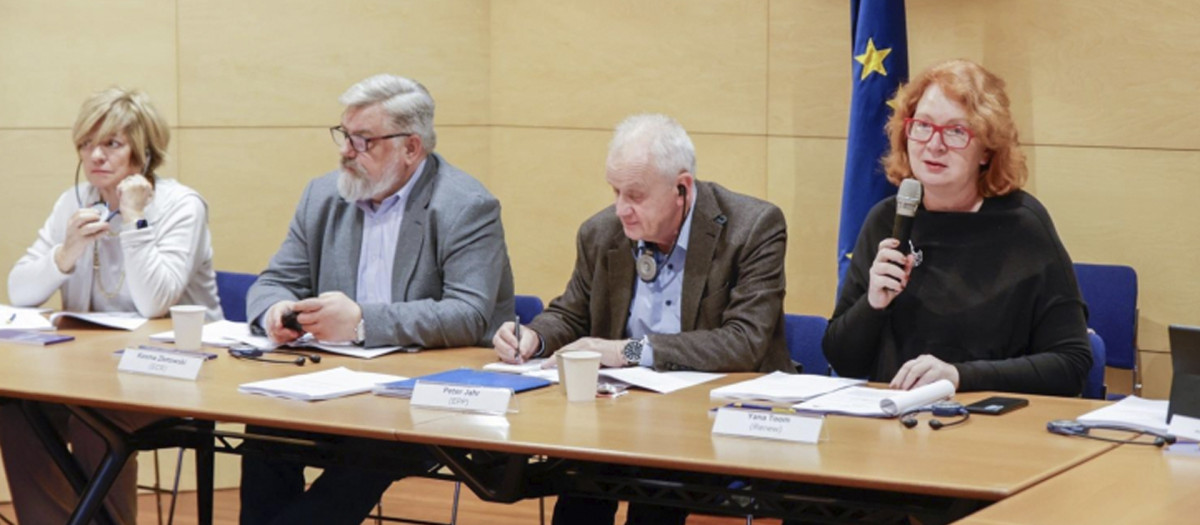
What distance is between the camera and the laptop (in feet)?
8.46

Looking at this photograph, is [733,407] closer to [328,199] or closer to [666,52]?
[328,199]

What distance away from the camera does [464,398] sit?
9.54 ft

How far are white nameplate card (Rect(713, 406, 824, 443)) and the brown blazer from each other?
0.66 meters

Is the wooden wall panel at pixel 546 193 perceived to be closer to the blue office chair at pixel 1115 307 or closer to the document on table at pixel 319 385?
the blue office chair at pixel 1115 307

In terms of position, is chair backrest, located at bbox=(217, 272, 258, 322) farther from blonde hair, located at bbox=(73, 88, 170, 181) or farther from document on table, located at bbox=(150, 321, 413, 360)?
document on table, located at bbox=(150, 321, 413, 360)

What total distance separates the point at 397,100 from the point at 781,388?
4.78ft

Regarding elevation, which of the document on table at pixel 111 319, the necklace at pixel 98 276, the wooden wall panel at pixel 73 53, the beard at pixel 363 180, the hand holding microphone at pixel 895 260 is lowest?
the document on table at pixel 111 319

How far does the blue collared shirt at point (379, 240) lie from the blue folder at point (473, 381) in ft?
2.49

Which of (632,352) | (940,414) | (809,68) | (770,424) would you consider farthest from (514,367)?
(809,68)

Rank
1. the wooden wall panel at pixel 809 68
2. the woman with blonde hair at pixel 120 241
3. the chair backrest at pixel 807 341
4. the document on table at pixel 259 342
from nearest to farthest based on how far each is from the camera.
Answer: the document on table at pixel 259 342
the chair backrest at pixel 807 341
the woman with blonde hair at pixel 120 241
the wooden wall panel at pixel 809 68

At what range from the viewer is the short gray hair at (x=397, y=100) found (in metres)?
3.92

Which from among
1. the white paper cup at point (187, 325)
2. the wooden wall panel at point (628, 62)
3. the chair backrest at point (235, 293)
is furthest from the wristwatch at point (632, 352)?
the wooden wall panel at point (628, 62)

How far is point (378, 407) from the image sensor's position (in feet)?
9.66

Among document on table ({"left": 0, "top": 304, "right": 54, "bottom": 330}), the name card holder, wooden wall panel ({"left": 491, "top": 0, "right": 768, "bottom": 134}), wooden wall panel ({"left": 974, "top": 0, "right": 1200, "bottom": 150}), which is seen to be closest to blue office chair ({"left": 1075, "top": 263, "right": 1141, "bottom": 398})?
wooden wall panel ({"left": 974, "top": 0, "right": 1200, "bottom": 150})
